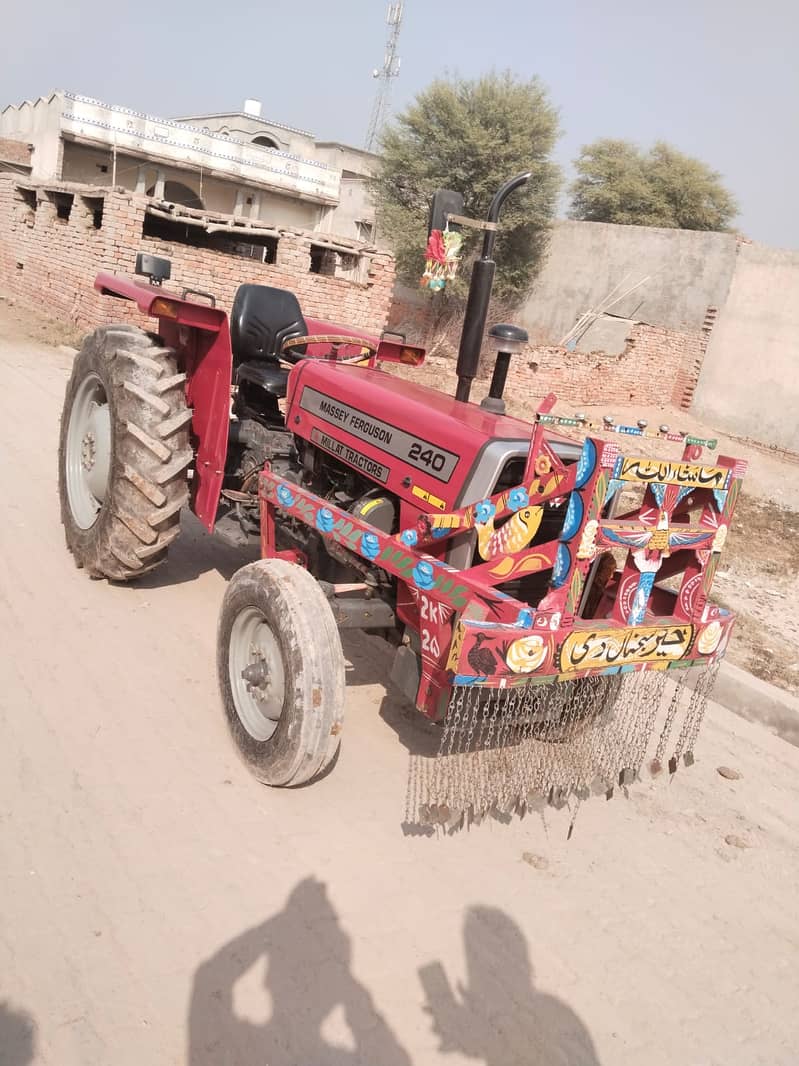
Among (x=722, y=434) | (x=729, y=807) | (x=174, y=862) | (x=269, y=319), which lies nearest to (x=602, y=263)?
(x=722, y=434)

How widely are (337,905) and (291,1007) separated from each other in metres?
0.40

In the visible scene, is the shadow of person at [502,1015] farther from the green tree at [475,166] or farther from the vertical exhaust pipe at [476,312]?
the green tree at [475,166]

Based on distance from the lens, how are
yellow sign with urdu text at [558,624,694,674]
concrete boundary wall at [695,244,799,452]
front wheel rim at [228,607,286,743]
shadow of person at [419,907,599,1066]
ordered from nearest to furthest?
shadow of person at [419,907,599,1066] → yellow sign with urdu text at [558,624,694,674] → front wheel rim at [228,607,286,743] → concrete boundary wall at [695,244,799,452]

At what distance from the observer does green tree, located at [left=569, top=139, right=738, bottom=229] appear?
28.2 meters

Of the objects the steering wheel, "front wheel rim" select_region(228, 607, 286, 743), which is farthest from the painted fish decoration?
the steering wheel

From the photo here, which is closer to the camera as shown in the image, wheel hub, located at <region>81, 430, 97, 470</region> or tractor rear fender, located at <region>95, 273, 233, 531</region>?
tractor rear fender, located at <region>95, 273, 233, 531</region>

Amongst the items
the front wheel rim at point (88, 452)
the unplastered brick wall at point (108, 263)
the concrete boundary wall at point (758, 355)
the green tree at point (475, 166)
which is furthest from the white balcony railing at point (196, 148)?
the front wheel rim at point (88, 452)

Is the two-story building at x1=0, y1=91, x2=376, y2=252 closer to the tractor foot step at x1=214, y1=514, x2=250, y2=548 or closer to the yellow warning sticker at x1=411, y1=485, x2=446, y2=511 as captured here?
the tractor foot step at x1=214, y1=514, x2=250, y2=548

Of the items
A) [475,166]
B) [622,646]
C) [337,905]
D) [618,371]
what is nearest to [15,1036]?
[337,905]

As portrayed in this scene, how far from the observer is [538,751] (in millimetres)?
3369

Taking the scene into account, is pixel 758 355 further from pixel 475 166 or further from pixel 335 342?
pixel 335 342

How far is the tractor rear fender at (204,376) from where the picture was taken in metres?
3.95

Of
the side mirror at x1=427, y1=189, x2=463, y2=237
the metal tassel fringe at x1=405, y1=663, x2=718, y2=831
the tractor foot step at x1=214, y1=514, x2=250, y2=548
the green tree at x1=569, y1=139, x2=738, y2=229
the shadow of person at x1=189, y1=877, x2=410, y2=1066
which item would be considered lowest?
the shadow of person at x1=189, y1=877, x2=410, y2=1066

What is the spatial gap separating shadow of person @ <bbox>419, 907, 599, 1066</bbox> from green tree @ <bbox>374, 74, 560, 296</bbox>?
21.0 meters
